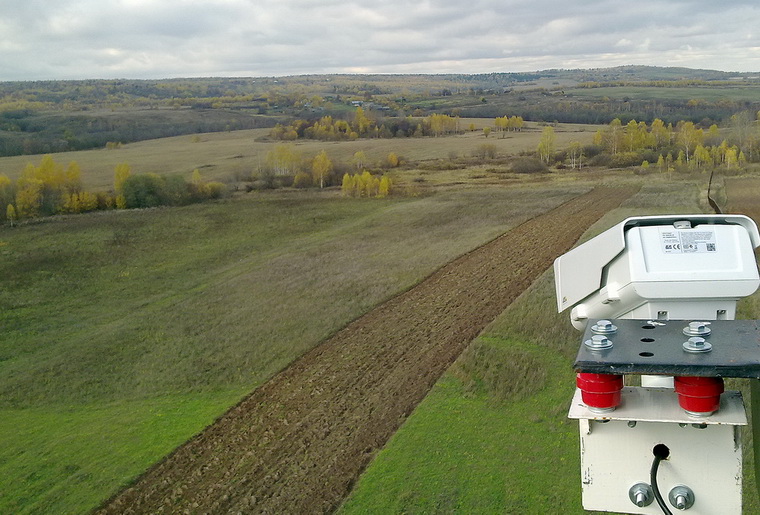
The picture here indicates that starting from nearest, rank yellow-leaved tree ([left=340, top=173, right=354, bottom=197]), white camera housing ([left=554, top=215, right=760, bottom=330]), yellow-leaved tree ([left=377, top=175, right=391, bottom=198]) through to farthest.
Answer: white camera housing ([left=554, top=215, right=760, bottom=330]), yellow-leaved tree ([left=377, top=175, right=391, bottom=198]), yellow-leaved tree ([left=340, top=173, right=354, bottom=197])

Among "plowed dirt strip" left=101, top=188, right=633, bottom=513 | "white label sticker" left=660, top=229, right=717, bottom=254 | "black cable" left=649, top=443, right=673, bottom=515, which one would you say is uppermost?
"white label sticker" left=660, top=229, right=717, bottom=254

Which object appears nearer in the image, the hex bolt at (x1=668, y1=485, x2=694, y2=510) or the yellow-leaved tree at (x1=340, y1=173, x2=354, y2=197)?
the hex bolt at (x1=668, y1=485, x2=694, y2=510)

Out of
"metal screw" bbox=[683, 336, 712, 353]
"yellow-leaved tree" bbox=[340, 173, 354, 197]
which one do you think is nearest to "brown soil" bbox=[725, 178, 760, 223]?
"yellow-leaved tree" bbox=[340, 173, 354, 197]

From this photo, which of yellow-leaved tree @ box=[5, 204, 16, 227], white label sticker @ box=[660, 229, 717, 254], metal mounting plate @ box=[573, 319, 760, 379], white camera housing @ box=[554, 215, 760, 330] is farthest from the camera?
yellow-leaved tree @ box=[5, 204, 16, 227]

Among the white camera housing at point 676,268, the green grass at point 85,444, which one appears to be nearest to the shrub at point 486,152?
the green grass at point 85,444

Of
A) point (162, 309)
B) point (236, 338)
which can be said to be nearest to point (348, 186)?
point (162, 309)

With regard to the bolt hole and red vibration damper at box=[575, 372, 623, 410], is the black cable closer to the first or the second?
the bolt hole

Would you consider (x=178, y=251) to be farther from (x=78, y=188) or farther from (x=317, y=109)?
(x=317, y=109)

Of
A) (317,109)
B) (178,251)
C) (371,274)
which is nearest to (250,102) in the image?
A: (317,109)
